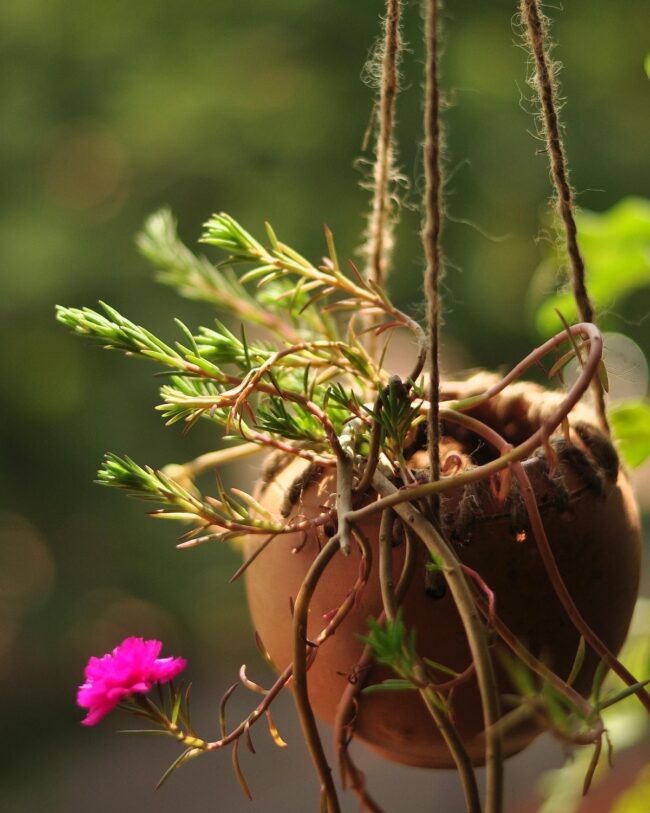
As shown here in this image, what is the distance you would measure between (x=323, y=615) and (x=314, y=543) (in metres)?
0.03

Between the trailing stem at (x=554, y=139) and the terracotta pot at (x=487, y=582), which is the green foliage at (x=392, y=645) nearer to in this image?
the terracotta pot at (x=487, y=582)

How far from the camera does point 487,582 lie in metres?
0.43

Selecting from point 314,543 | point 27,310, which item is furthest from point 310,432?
point 27,310

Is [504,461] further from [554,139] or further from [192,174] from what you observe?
[192,174]

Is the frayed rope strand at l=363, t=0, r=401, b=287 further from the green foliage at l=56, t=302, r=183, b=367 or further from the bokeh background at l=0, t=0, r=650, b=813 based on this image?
the bokeh background at l=0, t=0, r=650, b=813

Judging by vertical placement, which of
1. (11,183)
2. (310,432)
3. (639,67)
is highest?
(639,67)

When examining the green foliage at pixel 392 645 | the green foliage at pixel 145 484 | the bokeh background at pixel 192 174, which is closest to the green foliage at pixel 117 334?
the green foliage at pixel 145 484

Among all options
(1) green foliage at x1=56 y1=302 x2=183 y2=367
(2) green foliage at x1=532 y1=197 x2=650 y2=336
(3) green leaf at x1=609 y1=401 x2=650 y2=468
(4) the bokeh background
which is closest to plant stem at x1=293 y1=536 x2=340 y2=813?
(1) green foliage at x1=56 y1=302 x2=183 y2=367

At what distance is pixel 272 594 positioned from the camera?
0.47 metres

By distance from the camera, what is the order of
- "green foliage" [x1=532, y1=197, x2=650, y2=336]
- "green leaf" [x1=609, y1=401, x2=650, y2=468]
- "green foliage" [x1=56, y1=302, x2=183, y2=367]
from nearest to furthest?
1. "green foliage" [x1=56, y1=302, x2=183, y2=367]
2. "green leaf" [x1=609, y1=401, x2=650, y2=468]
3. "green foliage" [x1=532, y1=197, x2=650, y2=336]

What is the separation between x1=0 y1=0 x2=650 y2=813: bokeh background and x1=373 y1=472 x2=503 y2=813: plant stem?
212 cm

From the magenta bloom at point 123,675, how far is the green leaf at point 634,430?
0.36 m

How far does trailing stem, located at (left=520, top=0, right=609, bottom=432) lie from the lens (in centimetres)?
41

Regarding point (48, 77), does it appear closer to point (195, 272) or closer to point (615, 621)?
point (195, 272)
